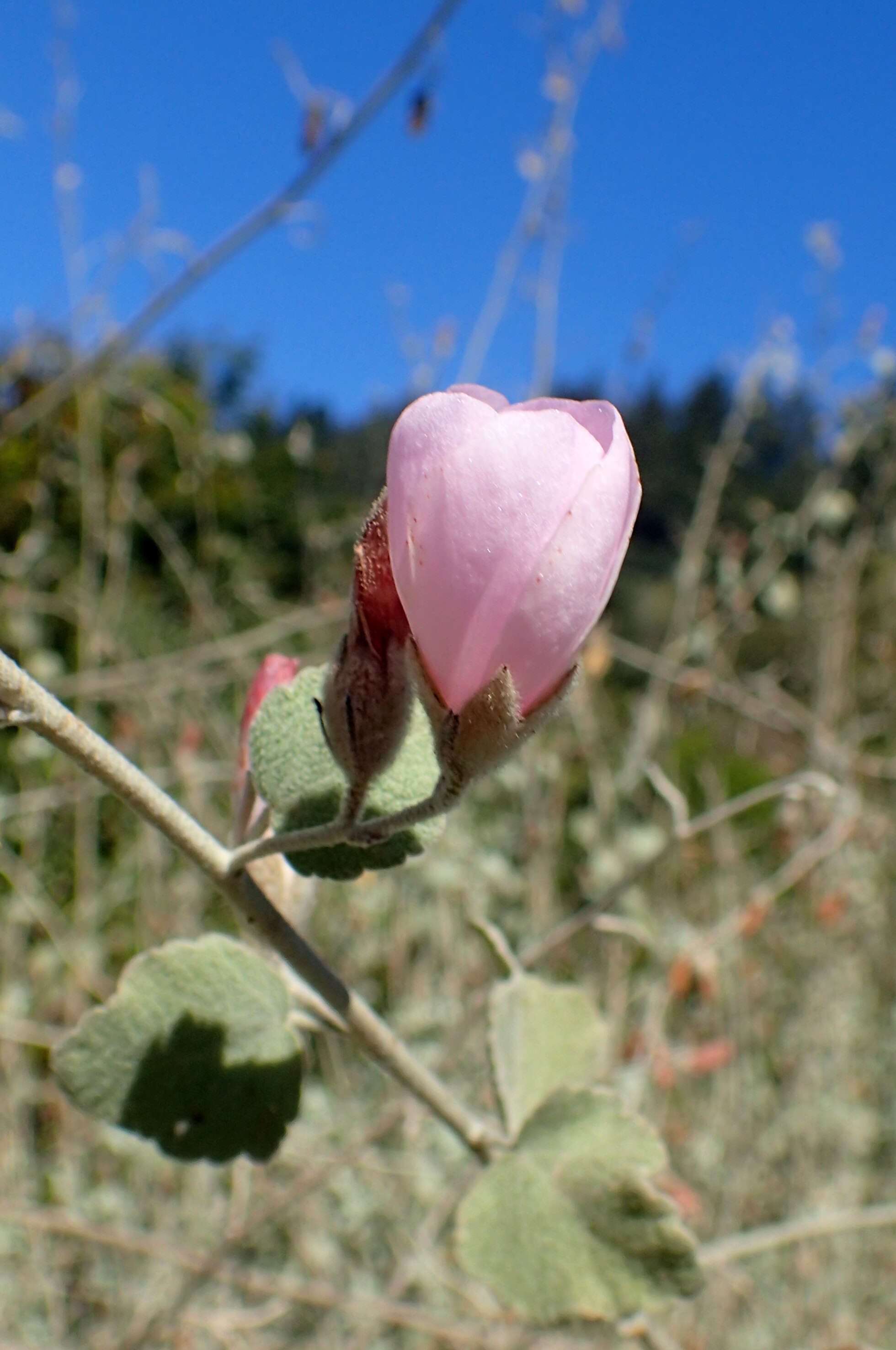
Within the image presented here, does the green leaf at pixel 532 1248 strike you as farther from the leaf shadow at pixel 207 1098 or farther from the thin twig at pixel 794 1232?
the thin twig at pixel 794 1232

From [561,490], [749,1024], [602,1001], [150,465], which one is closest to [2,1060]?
[602,1001]

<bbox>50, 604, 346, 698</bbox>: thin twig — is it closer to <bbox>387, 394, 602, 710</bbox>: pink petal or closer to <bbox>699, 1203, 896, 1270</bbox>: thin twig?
<bbox>699, 1203, 896, 1270</bbox>: thin twig

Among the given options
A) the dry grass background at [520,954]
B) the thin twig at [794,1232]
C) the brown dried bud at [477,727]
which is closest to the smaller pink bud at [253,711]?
the brown dried bud at [477,727]

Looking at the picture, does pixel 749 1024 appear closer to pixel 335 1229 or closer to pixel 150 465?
pixel 335 1229

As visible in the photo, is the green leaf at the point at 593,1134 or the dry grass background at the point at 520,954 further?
the dry grass background at the point at 520,954

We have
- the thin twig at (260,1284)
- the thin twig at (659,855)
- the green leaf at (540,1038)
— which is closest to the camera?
the green leaf at (540,1038)

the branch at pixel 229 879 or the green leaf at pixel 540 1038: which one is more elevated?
the branch at pixel 229 879

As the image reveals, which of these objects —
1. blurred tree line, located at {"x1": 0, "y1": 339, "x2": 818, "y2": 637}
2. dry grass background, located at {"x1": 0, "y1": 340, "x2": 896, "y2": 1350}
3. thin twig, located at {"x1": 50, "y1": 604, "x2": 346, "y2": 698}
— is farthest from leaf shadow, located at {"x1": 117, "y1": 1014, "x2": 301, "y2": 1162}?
blurred tree line, located at {"x1": 0, "y1": 339, "x2": 818, "y2": 637}

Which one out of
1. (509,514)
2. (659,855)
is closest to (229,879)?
(509,514)
